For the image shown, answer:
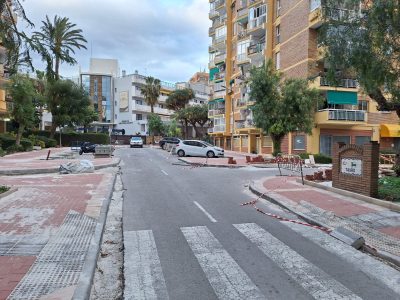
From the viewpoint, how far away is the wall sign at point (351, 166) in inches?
512

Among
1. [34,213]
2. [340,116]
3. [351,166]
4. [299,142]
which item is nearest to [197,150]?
[299,142]

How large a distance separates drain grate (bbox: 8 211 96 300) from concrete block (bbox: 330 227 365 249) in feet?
15.8

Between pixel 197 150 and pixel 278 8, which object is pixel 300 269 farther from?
pixel 278 8

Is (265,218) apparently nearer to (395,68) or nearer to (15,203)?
(395,68)

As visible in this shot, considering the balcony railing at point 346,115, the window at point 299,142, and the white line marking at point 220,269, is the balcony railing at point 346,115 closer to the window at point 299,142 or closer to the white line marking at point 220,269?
the window at point 299,142

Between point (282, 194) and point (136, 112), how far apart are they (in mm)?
77714

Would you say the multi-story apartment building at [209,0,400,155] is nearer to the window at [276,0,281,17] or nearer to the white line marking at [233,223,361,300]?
the window at [276,0,281,17]

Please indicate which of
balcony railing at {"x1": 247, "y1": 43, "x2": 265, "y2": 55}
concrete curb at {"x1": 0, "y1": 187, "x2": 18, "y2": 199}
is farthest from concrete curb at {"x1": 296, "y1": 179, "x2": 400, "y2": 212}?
balcony railing at {"x1": 247, "y1": 43, "x2": 265, "y2": 55}

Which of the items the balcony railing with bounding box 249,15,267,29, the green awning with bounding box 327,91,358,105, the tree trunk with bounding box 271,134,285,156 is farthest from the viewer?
the balcony railing with bounding box 249,15,267,29

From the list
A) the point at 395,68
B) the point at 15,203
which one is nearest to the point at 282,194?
the point at 395,68

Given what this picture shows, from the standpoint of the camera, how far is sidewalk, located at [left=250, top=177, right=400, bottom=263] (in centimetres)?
797

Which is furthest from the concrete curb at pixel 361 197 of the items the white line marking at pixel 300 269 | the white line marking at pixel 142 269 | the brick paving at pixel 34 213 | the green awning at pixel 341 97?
the green awning at pixel 341 97

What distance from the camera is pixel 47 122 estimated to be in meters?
86.2

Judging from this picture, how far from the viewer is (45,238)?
746 centimetres
